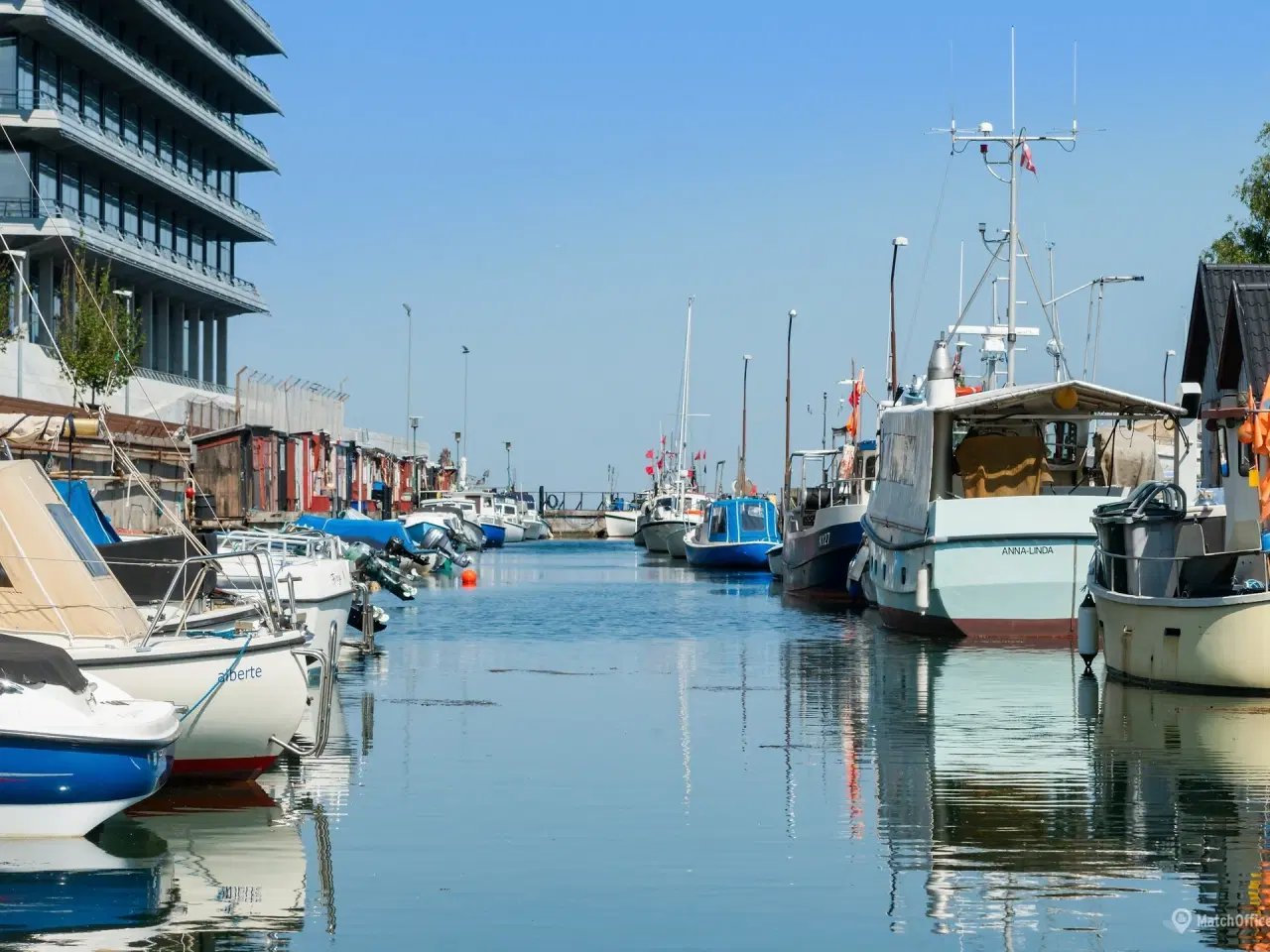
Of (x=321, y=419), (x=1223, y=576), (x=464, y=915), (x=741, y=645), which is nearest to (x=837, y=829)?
(x=464, y=915)

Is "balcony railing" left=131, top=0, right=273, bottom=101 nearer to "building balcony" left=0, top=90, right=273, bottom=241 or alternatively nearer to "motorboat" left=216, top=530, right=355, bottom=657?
"building balcony" left=0, top=90, right=273, bottom=241

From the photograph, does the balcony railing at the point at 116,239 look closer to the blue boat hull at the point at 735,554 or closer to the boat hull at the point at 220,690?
the blue boat hull at the point at 735,554

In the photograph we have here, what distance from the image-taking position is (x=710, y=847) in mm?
13914

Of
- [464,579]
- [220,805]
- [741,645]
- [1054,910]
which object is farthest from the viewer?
[464,579]

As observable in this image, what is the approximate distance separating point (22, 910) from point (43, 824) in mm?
1806

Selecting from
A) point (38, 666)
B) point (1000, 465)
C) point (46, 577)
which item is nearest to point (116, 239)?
point (1000, 465)

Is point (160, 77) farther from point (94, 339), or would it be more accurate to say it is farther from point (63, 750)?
point (63, 750)

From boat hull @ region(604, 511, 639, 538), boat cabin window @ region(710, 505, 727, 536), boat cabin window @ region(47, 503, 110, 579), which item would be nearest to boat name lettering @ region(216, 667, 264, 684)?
boat cabin window @ region(47, 503, 110, 579)

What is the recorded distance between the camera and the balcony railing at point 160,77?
236 feet

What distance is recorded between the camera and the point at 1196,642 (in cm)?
2238

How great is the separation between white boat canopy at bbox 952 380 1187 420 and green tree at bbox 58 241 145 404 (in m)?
26.8

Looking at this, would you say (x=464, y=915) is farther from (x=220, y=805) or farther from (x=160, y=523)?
(x=160, y=523)

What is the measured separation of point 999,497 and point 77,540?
1906cm

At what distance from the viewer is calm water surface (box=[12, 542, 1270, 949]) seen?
1144cm
